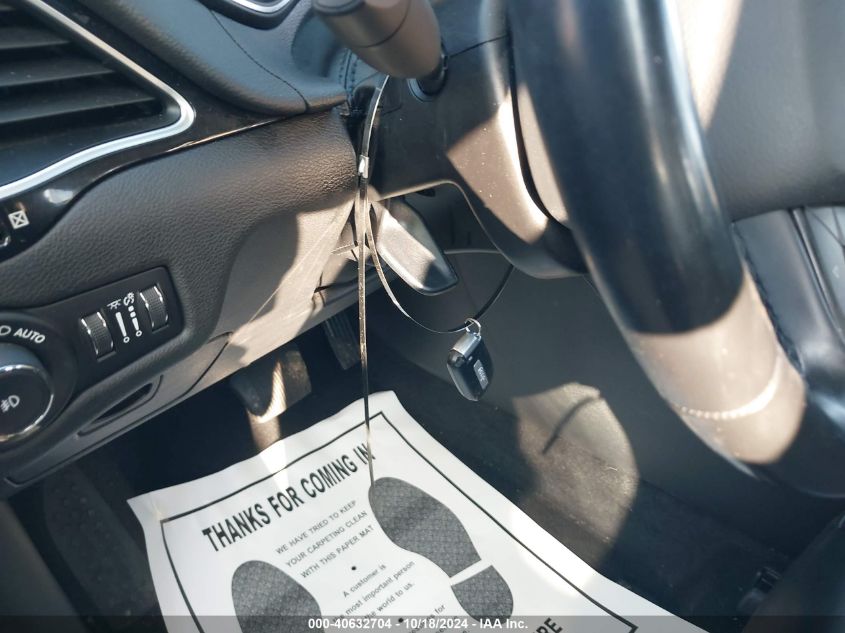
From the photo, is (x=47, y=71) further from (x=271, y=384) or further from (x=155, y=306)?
(x=271, y=384)

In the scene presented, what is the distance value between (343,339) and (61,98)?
0.62m

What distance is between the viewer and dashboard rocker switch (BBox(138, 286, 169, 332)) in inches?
22.0

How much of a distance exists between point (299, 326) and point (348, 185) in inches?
10.9

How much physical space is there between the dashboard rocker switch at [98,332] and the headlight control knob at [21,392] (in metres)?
0.04

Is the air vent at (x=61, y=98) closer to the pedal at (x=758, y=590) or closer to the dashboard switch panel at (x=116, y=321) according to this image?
the dashboard switch panel at (x=116, y=321)

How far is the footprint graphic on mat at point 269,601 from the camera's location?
2.60 feet

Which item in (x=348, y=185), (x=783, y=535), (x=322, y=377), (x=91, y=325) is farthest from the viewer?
(x=322, y=377)

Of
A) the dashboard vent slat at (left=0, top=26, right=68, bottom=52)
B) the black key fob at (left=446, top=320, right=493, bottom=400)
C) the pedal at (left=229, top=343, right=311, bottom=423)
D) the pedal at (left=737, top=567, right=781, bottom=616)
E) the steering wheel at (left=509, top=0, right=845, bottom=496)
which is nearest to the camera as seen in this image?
the steering wheel at (left=509, top=0, right=845, bottom=496)

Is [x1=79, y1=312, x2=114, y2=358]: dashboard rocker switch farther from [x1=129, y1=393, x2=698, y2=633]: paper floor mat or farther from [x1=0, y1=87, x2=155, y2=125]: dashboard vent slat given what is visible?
[x1=129, y1=393, x2=698, y2=633]: paper floor mat

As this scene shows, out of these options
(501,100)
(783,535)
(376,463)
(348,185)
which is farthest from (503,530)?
(501,100)

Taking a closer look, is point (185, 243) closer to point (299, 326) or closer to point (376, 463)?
point (299, 326)

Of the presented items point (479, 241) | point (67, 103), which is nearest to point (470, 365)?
point (479, 241)

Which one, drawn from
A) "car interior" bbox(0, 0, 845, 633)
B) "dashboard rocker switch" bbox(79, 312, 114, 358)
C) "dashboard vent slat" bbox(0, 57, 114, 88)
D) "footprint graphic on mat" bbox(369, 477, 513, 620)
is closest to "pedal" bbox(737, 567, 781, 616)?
"car interior" bbox(0, 0, 845, 633)

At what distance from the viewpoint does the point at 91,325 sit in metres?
0.53
